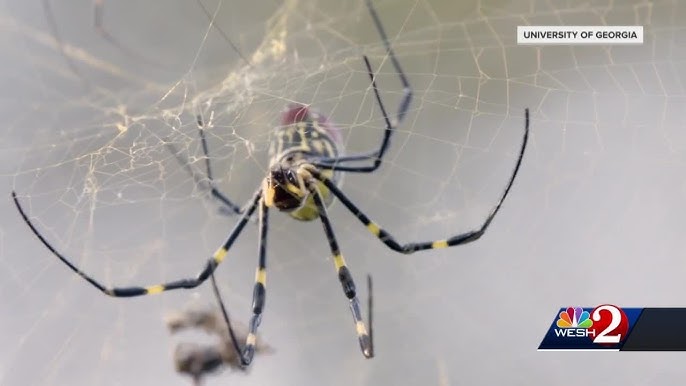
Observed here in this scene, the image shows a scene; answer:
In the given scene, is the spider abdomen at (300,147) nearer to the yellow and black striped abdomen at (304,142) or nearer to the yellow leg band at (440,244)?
the yellow and black striped abdomen at (304,142)

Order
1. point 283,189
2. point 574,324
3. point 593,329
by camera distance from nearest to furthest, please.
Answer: point 283,189
point 593,329
point 574,324

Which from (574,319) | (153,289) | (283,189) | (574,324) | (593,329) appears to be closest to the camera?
(283,189)

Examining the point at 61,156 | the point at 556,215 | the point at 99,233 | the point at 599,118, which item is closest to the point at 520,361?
the point at 556,215

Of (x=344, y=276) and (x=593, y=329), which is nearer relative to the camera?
(x=344, y=276)

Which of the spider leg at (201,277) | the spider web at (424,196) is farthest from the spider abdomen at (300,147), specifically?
the spider web at (424,196)

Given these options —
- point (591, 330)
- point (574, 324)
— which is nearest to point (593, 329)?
point (591, 330)

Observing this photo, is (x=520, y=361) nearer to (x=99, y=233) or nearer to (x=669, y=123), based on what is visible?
(x=669, y=123)

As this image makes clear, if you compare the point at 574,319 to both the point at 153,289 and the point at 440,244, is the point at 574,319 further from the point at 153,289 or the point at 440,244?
the point at 153,289
